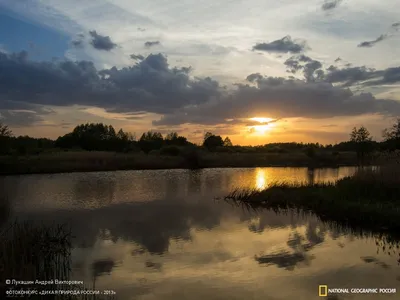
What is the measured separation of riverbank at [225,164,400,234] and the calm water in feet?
4.23

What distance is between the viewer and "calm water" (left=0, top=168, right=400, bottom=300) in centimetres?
1020

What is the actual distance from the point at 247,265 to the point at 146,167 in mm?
48185

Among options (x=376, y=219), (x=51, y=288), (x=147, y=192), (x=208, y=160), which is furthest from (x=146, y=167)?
(x=51, y=288)

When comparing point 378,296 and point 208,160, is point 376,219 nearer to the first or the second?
point 378,296

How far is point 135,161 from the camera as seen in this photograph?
196 feet

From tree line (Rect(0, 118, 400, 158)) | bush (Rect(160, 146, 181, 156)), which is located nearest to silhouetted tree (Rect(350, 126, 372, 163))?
tree line (Rect(0, 118, 400, 158))

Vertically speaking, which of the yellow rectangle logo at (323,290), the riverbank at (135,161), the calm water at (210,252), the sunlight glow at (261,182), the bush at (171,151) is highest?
the bush at (171,151)

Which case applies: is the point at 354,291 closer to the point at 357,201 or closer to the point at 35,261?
the point at 35,261

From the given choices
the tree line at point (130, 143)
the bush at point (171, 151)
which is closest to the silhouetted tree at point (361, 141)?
the tree line at point (130, 143)

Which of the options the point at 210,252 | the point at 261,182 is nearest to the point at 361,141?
the point at 261,182

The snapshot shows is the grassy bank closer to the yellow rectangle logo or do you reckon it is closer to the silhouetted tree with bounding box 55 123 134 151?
the yellow rectangle logo

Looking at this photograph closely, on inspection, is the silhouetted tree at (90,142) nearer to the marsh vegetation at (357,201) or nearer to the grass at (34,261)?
the marsh vegetation at (357,201)

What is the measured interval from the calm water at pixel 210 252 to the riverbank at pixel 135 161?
88.1 ft

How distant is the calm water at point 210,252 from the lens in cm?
1020
